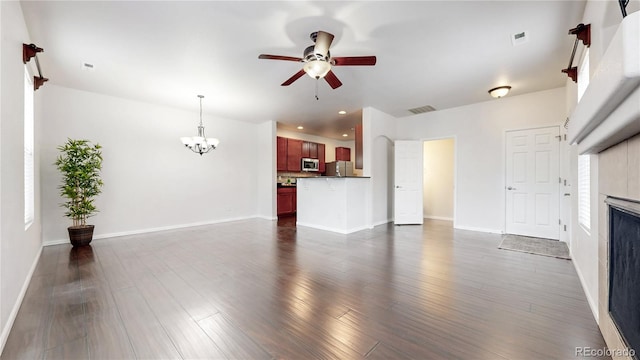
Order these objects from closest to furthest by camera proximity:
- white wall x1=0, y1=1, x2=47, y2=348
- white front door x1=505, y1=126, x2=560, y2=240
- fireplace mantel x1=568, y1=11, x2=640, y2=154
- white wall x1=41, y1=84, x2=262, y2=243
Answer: fireplace mantel x1=568, y1=11, x2=640, y2=154 < white wall x1=0, y1=1, x2=47, y2=348 < white wall x1=41, y1=84, x2=262, y2=243 < white front door x1=505, y1=126, x2=560, y2=240

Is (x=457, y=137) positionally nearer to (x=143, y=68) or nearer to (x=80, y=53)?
(x=143, y=68)

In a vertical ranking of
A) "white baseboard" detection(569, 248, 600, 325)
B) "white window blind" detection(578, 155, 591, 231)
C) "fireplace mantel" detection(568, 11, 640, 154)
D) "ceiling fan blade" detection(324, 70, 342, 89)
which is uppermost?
"ceiling fan blade" detection(324, 70, 342, 89)

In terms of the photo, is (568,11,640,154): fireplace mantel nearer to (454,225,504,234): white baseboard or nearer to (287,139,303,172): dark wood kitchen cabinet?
(454,225,504,234): white baseboard

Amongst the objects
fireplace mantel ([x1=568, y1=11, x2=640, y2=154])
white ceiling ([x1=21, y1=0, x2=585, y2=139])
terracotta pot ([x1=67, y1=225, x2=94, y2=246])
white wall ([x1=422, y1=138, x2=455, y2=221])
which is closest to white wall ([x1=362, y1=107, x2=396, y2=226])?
white ceiling ([x1=21, y1=0, x2=585, y2=139])

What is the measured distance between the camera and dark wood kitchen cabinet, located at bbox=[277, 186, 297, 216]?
774 centimetres

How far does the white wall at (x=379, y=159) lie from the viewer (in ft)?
18.2

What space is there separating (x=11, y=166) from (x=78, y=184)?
8.35 feet

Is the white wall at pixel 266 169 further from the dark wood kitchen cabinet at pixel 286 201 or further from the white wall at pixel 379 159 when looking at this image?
the white wall at pixel 379 159

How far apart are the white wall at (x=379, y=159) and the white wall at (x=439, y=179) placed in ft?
4.02

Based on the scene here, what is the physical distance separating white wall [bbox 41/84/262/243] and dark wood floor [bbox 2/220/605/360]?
4.05ft

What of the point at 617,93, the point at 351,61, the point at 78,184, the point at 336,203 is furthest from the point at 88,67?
the point at 617,93

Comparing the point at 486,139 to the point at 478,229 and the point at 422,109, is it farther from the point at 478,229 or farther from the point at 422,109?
the point at 478,229

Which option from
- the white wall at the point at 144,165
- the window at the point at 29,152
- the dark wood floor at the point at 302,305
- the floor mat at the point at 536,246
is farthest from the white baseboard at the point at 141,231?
the floor mat at the point at 536,246

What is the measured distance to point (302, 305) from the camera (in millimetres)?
2160
